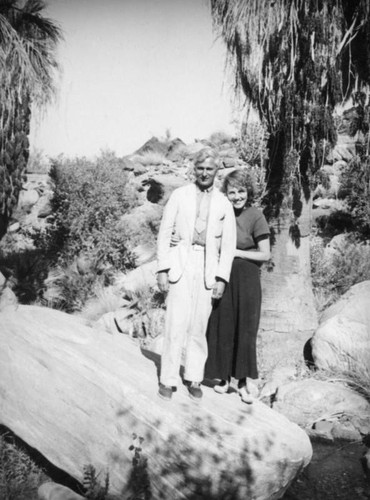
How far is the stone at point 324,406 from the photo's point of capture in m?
5.25

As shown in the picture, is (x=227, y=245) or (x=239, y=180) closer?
(x=227, y=245)

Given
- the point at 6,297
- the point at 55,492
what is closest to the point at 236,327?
the point at 55,492

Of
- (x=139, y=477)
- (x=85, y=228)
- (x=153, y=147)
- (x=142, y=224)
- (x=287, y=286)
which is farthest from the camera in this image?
(x=153, y=147)

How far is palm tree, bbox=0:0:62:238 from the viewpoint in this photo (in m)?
8.41

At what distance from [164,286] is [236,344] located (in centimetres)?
101

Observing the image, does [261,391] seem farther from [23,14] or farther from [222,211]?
[23,14]

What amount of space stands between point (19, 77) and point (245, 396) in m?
7.21

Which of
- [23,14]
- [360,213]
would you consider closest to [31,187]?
[23,14]

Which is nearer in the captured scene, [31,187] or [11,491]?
[11,491]

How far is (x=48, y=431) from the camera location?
13.2ft

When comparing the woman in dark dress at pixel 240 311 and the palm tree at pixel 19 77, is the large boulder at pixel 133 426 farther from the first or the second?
the palm tree at pixel 19 77

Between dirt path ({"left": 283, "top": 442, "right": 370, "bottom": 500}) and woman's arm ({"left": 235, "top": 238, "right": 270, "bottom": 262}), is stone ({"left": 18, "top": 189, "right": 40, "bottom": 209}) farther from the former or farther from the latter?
dirt path ({"left": 283, "top": 442, "right": 370, "bottom": 500})

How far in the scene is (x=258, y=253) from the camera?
4.32 m

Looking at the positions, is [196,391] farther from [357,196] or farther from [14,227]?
[14,227]
